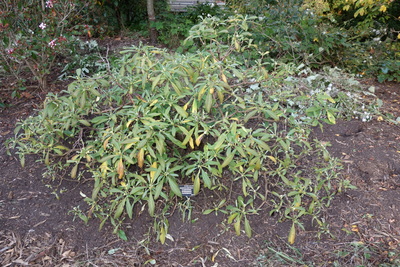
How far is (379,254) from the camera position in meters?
Result: 2.40

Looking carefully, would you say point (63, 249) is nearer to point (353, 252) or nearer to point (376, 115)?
point (353, 252)

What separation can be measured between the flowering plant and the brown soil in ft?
4.20

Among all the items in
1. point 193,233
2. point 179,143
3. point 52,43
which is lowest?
point 193,233

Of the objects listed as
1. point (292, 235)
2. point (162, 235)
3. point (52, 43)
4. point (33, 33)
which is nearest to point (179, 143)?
point (162, 235)

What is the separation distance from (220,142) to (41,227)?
4.68 ft

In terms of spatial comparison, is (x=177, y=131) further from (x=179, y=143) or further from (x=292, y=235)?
(x=292, y=235)

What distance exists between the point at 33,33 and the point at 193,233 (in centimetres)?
280

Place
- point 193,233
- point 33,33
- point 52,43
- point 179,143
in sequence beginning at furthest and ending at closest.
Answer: point 33,33 → point 52,43 → point 193,233 → point 179,143

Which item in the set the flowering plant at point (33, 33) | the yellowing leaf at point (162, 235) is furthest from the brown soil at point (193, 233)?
the flowering plant at point (33, 33)

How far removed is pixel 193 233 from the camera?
2.57m

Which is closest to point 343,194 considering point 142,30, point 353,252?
point 353,252

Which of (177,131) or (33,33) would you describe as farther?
(33,33)

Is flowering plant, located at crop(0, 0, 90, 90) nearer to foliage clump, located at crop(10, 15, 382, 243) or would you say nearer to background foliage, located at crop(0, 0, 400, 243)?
background foliage, located at crop(0, 0, 400, 243)

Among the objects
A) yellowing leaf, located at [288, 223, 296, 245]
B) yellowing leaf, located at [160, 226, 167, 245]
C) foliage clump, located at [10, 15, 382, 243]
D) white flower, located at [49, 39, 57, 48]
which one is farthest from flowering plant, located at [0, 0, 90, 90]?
yellowing leaf, located at [288, 223, 296, 245]
